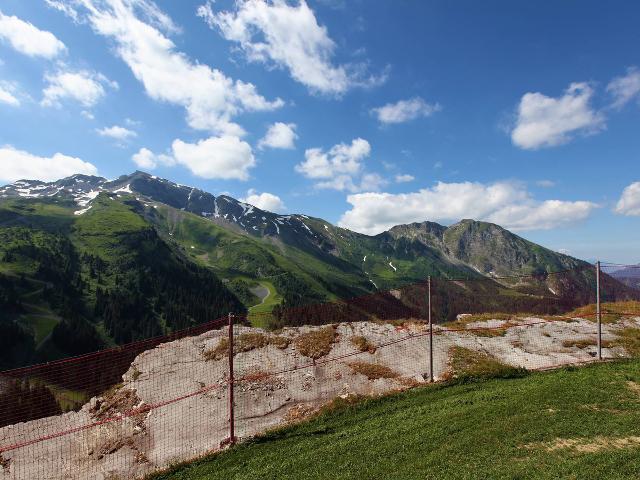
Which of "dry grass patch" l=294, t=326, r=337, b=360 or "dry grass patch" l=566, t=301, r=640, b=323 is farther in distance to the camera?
"dry grass patch" l=566, t=301, r=640, b=323

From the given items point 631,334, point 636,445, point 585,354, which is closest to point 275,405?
point 636,445

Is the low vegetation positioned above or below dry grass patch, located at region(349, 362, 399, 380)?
above

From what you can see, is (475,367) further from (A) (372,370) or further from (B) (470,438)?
(B) (470,438)

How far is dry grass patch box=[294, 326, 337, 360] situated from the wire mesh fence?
0.33 ft

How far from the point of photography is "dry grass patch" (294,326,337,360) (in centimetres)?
2500

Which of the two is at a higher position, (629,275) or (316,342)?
(629,275)

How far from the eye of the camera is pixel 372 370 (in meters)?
22.3

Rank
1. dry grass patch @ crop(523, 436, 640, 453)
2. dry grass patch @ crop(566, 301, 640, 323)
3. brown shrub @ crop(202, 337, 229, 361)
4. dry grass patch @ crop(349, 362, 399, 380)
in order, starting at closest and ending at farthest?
dry grass patch @ crop(523, 436, 640, 453) < dry grass patch @ crop(349, 362, 399, 380) < brown shrub @ crop(202, 337, 229, 361) < dry grass patch @ crop(566, 301, 640, 323)

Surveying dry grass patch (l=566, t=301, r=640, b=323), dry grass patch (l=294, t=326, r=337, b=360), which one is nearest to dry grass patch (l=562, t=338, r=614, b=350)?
dry grass patch (l=566, t=301, r=640, b=323)

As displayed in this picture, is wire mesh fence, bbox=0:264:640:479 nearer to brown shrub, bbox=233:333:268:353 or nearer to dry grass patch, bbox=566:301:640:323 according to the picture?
brown shrub, bbox=233:333:268:353

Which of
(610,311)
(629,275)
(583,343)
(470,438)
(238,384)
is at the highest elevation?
(629,275)

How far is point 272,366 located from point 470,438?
43.2 ft

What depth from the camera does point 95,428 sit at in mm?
19078

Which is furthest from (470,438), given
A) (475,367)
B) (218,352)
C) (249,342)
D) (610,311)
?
(610,311)
